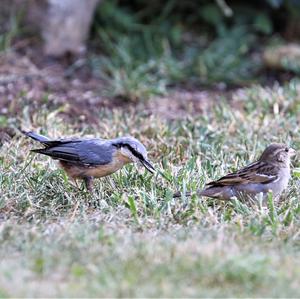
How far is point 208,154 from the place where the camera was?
7.82m

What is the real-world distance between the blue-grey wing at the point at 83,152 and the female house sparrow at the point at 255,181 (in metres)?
0.91

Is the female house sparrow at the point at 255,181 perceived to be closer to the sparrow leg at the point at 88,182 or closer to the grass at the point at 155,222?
the grass at the point at 155,222

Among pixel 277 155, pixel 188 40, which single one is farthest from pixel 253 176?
pixel 188 40

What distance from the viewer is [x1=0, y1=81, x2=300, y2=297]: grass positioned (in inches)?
185

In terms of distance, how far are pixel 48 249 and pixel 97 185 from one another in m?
1.86

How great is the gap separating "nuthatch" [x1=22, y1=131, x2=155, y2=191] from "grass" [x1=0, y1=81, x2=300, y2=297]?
0.57 feet

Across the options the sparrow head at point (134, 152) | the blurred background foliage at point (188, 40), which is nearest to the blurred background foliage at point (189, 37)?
the blurred background foliage at point (188, 40)

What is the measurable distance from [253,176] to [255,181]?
45mm

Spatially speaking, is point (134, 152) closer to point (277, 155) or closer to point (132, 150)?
point (132, 150)

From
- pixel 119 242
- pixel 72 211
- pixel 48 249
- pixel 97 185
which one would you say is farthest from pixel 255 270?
pixel 97 185

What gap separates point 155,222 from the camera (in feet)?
19.6

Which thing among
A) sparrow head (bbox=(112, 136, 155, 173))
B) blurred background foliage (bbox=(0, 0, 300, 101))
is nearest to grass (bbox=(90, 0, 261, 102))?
blurred background foliage (bbox=(0, 0, 300, 101))

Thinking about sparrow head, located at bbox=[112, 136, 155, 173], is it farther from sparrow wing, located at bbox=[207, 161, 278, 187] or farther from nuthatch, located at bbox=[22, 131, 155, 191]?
sparrow wing, located at bbox=[207, 161, 278, 187]

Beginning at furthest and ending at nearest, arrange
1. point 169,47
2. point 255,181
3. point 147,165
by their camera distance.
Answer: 1. point 169,47
2. point 147,165
3. point 255,181
